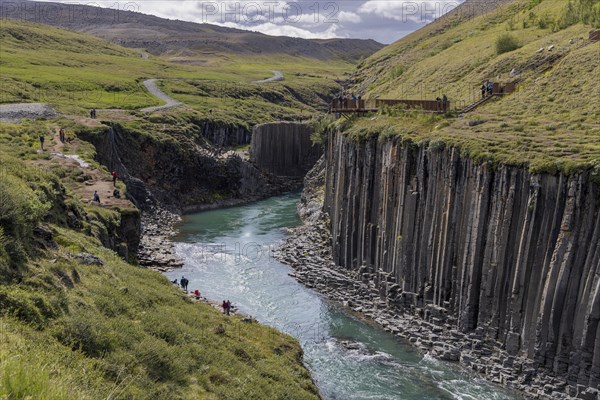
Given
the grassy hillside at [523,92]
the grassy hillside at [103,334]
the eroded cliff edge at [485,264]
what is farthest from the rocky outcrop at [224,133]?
the grassy hillside at [103,334]

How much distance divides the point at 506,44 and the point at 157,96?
62.9 meters

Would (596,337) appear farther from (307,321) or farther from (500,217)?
(307,321)

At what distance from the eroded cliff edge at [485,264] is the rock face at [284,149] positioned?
132 ft

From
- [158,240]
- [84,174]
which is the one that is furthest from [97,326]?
[158,240]

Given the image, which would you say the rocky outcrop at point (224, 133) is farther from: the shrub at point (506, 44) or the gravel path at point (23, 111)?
the shrub at point (506, 44)

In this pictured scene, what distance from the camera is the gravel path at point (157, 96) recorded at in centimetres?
8744

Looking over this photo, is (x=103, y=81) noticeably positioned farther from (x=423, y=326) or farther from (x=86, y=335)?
(x=86, y=335)

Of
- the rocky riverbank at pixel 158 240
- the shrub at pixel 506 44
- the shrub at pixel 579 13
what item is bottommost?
the rocky riverbank at pixel 158 240

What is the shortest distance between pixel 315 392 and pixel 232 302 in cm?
1830

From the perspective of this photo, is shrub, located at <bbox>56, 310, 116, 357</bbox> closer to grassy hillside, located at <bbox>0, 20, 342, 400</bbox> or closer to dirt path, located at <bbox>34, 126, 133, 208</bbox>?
grassy hillside, located at <bbox>0, 20, 342, 400</bbox>

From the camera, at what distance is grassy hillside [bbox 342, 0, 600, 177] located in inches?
1208

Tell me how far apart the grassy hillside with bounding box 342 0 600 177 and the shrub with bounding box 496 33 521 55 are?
0.60ft

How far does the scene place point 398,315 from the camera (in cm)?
3619

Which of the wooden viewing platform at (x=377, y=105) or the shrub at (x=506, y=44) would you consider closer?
the wooden viewing platform at (x=377, y=105)
